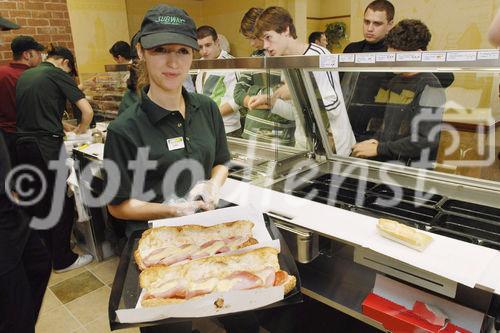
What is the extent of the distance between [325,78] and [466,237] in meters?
0.95

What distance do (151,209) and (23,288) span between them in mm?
709

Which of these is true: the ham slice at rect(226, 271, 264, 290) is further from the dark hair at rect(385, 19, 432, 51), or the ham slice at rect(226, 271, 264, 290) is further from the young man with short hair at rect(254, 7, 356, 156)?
the dark hair at rect(385, 19, 432, 51)

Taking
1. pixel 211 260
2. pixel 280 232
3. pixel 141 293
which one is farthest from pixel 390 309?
pixel 141 293

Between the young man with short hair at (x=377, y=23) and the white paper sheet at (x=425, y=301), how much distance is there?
7.04 ft

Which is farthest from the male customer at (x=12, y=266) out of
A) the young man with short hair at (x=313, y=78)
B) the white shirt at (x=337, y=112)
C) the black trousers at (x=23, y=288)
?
the white shirt at (x=337, y=112)

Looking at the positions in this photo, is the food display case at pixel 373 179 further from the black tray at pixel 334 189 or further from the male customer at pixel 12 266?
the male customer at pixel 12 266

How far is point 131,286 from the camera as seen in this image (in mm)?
972

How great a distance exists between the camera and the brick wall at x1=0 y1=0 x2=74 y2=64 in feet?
13.9

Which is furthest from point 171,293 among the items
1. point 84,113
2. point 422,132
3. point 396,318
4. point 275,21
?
point 84,113

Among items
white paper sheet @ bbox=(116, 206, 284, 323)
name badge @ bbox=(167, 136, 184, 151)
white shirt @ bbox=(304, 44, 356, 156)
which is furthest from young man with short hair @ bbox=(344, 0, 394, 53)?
white paper sheet @ bbox=(116, 206, 284, 323)

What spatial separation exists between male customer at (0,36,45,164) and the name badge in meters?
2.67

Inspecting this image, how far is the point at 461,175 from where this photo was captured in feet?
5.09

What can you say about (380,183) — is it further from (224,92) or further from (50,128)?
(50,128)

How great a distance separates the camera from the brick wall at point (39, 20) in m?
4.23
